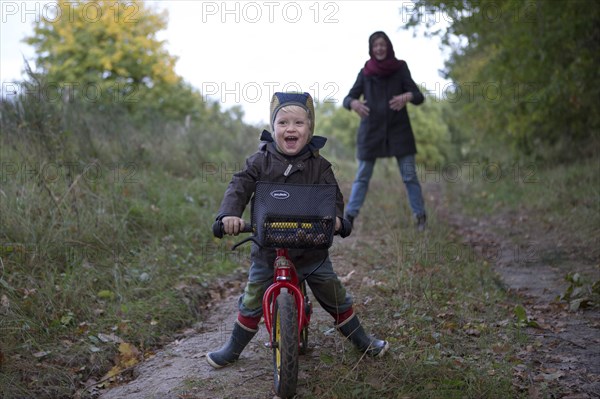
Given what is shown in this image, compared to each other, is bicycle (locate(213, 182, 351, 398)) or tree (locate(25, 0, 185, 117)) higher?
tree (locate(25, 0, 185, 117))

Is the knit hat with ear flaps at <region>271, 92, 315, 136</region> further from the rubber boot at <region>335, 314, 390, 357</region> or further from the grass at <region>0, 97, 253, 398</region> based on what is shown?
the grass at <region>0, 97, 253, 398</region>

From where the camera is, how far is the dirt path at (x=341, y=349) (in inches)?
145

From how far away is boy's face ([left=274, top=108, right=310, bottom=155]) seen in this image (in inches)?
145

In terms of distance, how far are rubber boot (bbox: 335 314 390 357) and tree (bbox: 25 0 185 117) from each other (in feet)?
84.6

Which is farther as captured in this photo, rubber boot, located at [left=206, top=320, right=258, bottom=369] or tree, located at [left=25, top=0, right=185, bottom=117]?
tree, located at [left=25, top=0, right=185, bottom=117]

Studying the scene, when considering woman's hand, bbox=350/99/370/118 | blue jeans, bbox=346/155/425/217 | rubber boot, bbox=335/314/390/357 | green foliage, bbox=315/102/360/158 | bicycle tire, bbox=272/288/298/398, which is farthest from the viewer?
green foliage, bbox=315/102/360/158

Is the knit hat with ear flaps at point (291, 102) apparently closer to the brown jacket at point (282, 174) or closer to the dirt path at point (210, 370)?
the brown jacket at point (282, 174)

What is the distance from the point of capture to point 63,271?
554 cm

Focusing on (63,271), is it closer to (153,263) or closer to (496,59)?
(153,263)

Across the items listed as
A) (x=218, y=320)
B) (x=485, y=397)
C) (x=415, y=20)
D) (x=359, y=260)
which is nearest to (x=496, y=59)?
(x=415, y=20)

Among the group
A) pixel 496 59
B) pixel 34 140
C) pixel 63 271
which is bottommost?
pixel 63 271

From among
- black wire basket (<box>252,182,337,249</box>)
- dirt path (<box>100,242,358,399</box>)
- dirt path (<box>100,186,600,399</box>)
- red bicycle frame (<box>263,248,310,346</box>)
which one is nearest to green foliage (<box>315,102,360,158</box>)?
dirt path (<box>100,186,600,399</box>)

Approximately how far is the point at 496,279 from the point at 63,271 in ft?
13.3

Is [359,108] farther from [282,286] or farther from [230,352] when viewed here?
[282,286]
